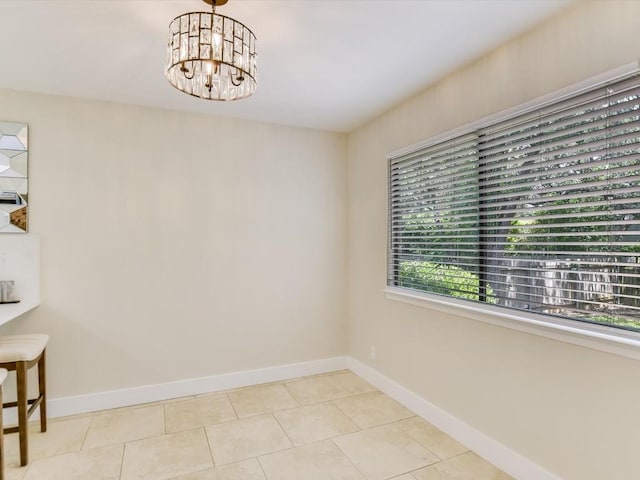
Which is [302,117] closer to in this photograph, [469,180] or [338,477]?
[469,180]

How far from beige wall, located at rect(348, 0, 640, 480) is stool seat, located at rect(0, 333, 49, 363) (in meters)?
2.52

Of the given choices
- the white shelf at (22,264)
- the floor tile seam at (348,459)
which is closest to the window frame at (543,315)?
the floor tile seam at (348,459)

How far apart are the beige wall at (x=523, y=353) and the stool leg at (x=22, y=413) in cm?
252

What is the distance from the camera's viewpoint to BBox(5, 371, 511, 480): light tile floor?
2084mm

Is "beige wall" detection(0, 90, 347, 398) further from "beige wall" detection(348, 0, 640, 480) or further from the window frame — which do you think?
the window frame

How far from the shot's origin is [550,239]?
1.89 meters

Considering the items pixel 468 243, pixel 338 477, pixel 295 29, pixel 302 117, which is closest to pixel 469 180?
pixel 468 243

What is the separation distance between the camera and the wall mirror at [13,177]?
2627mm

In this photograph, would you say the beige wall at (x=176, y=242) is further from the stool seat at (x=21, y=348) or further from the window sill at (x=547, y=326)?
the window sill at (x=547, y=326)

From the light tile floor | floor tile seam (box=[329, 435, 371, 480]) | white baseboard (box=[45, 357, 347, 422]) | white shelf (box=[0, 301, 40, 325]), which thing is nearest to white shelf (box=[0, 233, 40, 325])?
white shelf (box=[0, 301, 40, 325])

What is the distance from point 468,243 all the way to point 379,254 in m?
1.03

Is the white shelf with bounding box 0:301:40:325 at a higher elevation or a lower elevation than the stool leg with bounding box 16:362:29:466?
higher

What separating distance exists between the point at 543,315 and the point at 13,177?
3589 mm

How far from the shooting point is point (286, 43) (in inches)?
82.6
